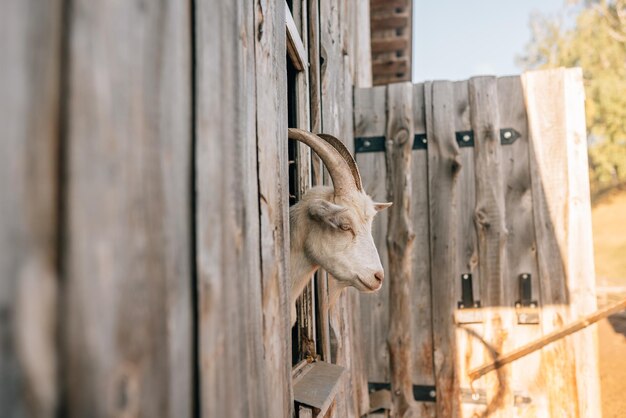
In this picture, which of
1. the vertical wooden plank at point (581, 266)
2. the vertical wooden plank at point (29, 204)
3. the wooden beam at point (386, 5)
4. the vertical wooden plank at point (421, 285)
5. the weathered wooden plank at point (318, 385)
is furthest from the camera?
the wooden beam at point (386, 5)

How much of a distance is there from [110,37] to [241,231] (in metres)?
0.50

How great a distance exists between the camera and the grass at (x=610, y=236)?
18.7 m

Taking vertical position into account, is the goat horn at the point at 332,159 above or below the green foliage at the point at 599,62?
below

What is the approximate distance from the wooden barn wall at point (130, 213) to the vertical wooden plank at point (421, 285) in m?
2.52

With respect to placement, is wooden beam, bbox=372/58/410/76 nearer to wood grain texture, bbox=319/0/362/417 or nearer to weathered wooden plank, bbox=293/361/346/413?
wood grain texture, bbox=319/0/362/417

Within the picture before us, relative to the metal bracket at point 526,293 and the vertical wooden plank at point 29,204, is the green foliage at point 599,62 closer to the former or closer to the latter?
the metal bracket at point 526,293

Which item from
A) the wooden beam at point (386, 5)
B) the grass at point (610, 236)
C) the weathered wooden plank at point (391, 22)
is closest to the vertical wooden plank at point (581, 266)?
the wooden beam at point (386, 5)

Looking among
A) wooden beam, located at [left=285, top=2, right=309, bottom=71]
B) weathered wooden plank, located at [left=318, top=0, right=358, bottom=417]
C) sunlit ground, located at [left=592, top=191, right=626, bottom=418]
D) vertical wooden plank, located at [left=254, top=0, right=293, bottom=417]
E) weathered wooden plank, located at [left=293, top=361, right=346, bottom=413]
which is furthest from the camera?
sunlit ground, located at [left=592, top=191, right=626, bottom=418]

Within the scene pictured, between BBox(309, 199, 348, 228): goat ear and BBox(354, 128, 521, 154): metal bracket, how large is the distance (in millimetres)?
1751

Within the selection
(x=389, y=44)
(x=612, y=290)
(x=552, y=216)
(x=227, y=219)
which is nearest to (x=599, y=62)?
(x=612, y=290)

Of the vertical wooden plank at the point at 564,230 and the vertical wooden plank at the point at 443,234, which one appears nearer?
the vertical wooden plank at the point at 564,230

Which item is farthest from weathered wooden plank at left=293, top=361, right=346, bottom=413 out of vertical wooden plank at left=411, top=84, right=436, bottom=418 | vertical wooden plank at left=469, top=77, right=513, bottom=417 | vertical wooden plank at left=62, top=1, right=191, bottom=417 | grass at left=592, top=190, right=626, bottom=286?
grass at left=592, top=190, right=626, bottom=286

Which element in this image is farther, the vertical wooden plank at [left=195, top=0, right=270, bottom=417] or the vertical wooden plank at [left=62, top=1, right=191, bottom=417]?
the vertical wooden plank at [left=195, top=0, right=270, bottom=417]

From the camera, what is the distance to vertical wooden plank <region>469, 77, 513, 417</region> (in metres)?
3.32
